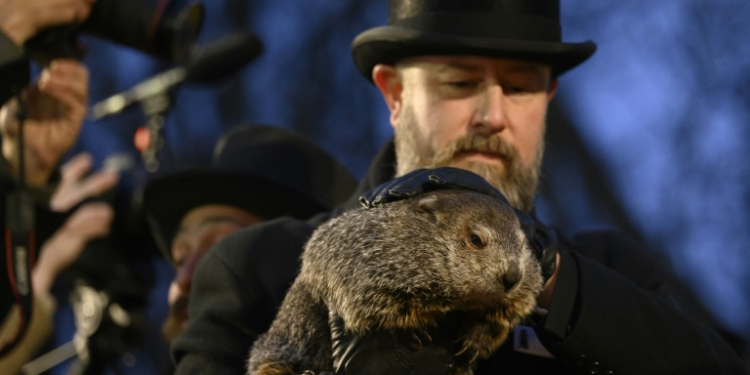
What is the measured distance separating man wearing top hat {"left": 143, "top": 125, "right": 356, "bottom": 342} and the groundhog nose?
2.27m

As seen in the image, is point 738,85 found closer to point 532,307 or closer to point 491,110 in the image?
point 491,110

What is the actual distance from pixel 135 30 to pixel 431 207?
91.7 inches

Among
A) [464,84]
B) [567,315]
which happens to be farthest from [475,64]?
[567,315]

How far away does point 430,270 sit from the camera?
9.33 feet

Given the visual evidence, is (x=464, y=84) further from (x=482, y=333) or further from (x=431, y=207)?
(x=482, y=333)

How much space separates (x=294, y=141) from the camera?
5672 millimetres

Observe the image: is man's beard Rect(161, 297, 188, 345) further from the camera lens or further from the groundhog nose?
the groundhog nose

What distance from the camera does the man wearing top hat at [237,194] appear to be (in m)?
5.18

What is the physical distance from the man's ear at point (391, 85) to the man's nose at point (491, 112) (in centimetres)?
36

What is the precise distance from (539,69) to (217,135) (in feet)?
25.9

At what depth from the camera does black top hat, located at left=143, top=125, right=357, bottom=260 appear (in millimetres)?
5227

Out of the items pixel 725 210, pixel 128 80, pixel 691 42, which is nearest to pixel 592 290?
pixel 725 210

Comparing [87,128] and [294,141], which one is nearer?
[294,141]

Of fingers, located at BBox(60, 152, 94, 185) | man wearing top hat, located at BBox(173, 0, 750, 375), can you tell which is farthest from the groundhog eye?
fingers, located at BBox(60, 152, 94, 185)
